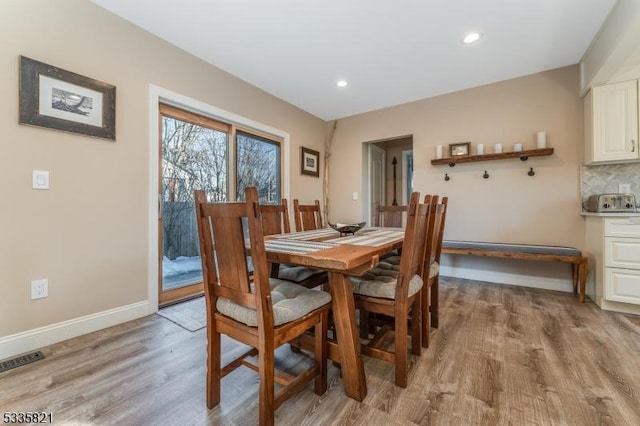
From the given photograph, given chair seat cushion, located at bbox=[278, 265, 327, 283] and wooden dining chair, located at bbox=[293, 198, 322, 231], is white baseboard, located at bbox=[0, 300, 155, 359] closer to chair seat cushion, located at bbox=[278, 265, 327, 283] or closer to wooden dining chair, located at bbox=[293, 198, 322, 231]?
chair seat cushion, located at bbox=[278, 265, 327, 283]

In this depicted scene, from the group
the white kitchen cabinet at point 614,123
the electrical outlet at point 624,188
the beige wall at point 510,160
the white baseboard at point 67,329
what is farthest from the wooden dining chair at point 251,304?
the electrical outlet at point 624,188

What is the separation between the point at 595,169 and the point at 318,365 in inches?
136

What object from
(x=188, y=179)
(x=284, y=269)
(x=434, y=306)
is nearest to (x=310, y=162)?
(x=188, y=179)

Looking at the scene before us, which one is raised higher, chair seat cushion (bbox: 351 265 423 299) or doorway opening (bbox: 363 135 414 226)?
doorway opening (bbox: 363 135 414 226)

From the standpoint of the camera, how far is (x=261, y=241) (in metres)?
1.02

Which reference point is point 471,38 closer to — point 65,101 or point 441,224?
point 441,224

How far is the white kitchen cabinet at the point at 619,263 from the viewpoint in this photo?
2.28m

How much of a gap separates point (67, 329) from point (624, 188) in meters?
4.99

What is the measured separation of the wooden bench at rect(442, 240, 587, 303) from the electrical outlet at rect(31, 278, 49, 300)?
3635mm

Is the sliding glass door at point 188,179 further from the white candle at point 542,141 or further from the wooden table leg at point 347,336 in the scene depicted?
the white candle at point 542,141

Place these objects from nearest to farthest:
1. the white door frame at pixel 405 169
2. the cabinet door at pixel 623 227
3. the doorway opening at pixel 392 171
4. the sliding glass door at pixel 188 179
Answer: the cabinet door at pixel 623 227, the sliding glass door at pixel 188 179, the doorway opening at pixel 392 171, the white door frame at pixel 405 169

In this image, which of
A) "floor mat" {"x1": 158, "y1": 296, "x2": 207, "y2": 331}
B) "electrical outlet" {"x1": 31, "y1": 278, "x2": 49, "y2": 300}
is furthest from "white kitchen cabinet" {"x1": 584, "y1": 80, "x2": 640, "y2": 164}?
"electrical outlet" {"x1": 31, "y1": 278, "x2": 49, "y2": 300}

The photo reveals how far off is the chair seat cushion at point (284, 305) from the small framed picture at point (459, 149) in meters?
3.03

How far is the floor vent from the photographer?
5.01ft
